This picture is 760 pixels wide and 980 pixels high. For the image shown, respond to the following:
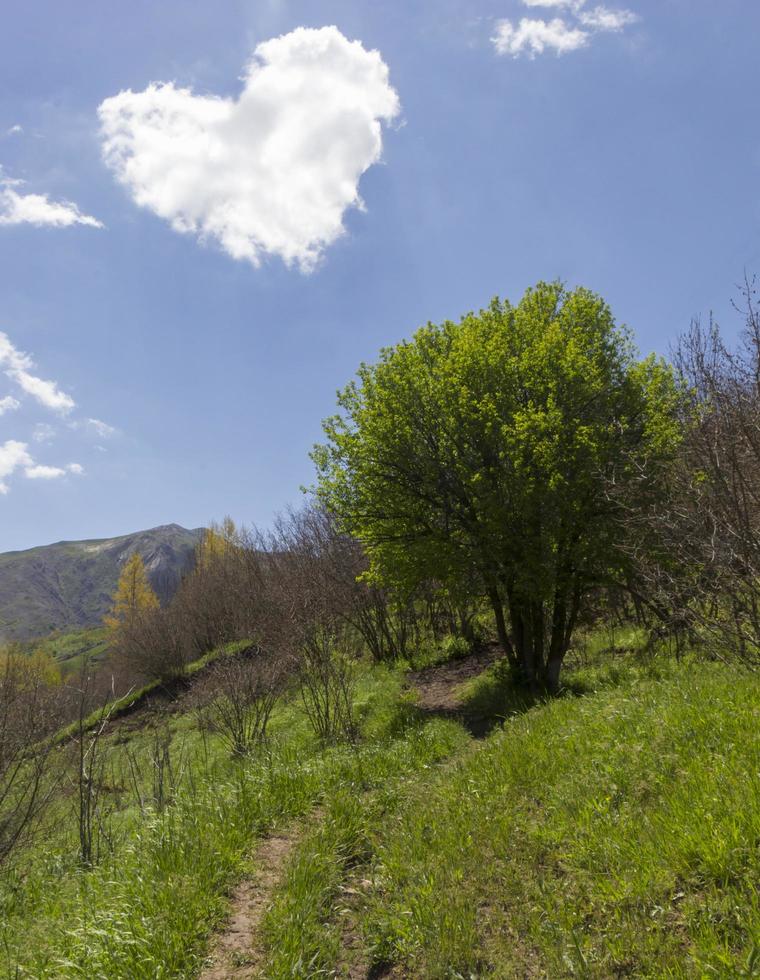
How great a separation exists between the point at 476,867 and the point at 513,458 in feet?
27.8

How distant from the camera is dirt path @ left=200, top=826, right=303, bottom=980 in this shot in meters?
3.74

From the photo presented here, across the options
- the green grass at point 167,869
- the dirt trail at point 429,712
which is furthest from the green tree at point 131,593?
the green grass at point 167,869

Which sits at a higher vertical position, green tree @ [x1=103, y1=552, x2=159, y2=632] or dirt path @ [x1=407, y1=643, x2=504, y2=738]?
green tree @ [x1=103, y1=552, x2=159, y2=632]

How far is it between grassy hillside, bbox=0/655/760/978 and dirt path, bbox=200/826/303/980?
0.04 metres

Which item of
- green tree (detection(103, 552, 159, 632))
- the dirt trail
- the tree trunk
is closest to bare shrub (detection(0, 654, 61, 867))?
the dirt trail

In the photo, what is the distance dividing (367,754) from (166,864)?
3.68 metres

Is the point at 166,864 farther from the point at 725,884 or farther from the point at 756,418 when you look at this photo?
the point at 756,418

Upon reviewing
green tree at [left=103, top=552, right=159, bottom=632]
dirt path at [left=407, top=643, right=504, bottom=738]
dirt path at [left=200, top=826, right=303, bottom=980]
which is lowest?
dirt path at [left=407, top=643, right=504, bottom=738]

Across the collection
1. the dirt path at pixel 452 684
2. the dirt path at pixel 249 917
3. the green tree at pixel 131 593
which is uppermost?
the green tree at pixel 131 593

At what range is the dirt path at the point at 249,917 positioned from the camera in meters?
3.74

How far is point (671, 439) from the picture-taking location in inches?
464

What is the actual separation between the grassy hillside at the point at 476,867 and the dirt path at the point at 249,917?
38mm

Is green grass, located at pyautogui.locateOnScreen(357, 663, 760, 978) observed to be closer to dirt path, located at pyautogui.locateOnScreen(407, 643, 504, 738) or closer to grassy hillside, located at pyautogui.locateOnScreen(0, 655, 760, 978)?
grassy hillside, located at pyautogui.locateOnScreen(0, 655, 760, 978)

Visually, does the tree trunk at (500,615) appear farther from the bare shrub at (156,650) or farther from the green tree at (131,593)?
the green tree at (131,593)
